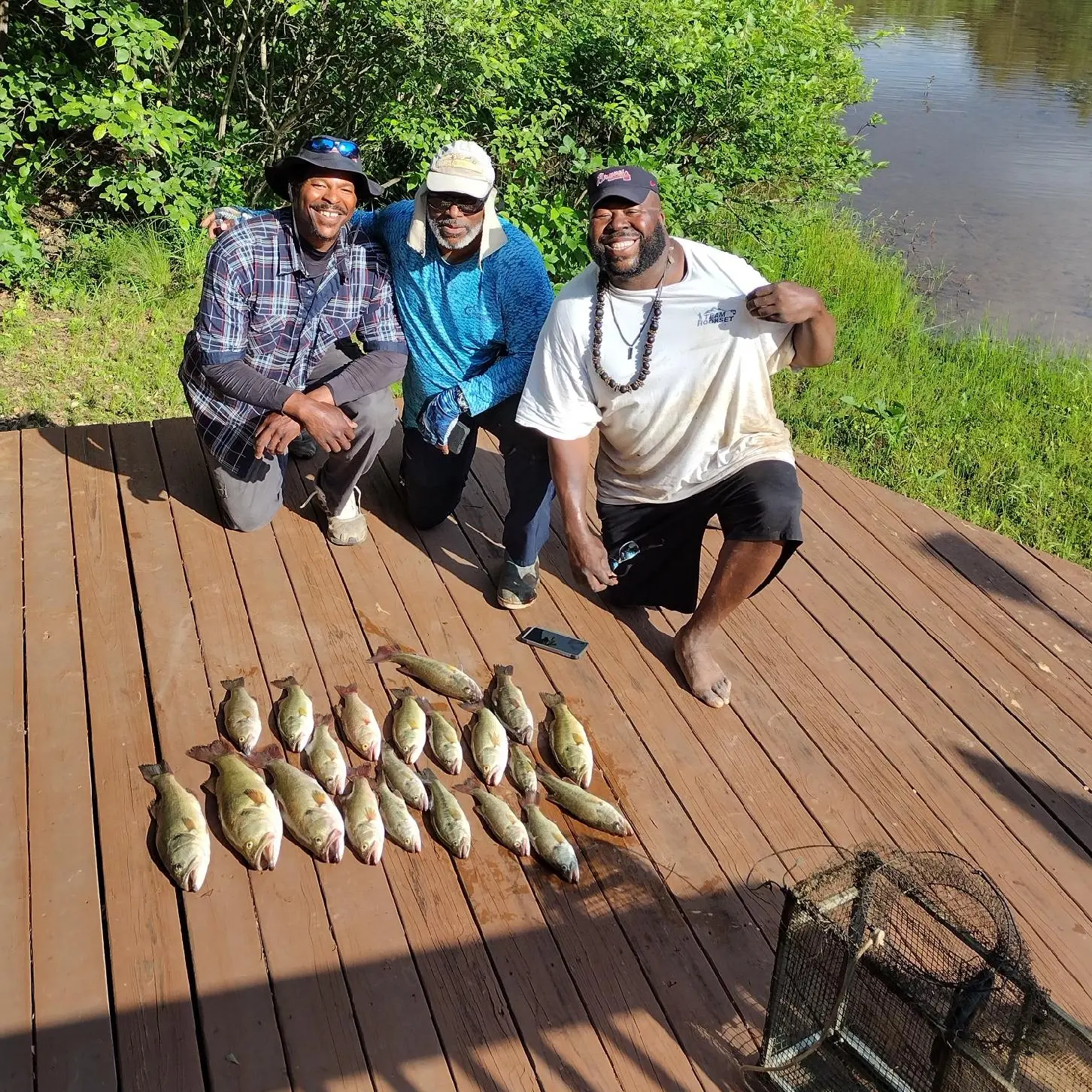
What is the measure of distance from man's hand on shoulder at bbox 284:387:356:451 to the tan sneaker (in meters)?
0.34

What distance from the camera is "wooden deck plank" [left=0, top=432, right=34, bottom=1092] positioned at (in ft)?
7.24

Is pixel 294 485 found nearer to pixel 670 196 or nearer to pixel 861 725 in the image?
pixel 861 725

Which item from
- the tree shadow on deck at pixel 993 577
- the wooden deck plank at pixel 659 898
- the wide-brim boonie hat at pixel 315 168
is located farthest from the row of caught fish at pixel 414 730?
the tree shadow on deck at pixel 993 577

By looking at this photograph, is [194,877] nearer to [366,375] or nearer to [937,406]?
[366,375]

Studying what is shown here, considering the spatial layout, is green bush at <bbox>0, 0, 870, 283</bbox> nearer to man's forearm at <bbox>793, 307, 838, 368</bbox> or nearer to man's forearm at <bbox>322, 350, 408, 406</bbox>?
man's forearm at <bbox>322, 350, 408, 406</bbox>

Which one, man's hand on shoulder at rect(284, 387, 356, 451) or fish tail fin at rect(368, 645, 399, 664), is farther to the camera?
man's hand on shoulder at rect(284, 387, 356, 451)

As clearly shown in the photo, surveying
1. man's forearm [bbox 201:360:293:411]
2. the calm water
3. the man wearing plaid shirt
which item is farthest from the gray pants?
the calm water

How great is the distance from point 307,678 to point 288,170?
1.64 m

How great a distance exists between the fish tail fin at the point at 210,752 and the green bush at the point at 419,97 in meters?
3.89

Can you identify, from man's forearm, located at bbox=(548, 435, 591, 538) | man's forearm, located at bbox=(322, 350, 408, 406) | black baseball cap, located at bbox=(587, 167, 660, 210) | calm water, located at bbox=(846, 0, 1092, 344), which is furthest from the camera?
calm water, located at bbox=(846, 0, 1092, 344)

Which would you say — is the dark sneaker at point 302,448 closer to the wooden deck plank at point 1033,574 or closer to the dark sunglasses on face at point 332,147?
the dark sunglasses on face at point 332,147

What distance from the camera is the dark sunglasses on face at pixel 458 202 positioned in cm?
329

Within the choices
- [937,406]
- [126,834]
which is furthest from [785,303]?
[937,406]

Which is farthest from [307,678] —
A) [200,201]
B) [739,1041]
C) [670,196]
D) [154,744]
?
[200,201]
